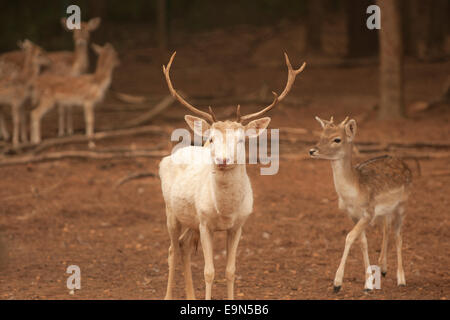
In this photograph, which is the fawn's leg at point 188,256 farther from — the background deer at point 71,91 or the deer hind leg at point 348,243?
the background deer at point 71,91

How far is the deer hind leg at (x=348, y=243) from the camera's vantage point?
6077 millimetres

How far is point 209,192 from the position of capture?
550 centimetres

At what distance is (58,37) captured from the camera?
2517 centimetres

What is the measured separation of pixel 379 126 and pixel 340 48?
1039cm

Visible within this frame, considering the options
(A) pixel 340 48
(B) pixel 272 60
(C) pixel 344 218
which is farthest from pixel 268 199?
(A) pixel 340 48

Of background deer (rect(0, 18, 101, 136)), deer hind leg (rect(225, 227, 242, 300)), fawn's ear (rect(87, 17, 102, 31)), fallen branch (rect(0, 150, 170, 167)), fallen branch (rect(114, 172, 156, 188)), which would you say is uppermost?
fawn's ear (rect(87, 17, 102, 31))

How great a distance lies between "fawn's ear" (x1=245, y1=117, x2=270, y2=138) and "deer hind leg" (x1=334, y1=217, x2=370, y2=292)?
1.31 metres

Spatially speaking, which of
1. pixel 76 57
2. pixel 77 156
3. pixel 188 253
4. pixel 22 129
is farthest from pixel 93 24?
pixel 188 253

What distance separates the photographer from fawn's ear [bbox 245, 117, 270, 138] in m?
5.44

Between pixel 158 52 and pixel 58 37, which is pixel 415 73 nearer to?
pixel 158 52

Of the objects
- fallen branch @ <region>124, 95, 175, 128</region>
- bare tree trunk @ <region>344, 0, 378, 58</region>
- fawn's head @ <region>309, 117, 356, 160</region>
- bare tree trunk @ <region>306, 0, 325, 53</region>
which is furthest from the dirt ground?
bare tree trunk @ <region>306, 0, 325, 53</region>

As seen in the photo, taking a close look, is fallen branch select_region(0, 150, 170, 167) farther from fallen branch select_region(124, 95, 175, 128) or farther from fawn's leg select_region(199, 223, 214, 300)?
fawn's leg select_region(199, 223, 214, 300)

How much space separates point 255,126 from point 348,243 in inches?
55.0

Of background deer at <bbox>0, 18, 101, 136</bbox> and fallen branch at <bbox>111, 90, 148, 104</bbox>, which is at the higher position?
background deer at <bbox>0, 18, 101, 136</bbox>
